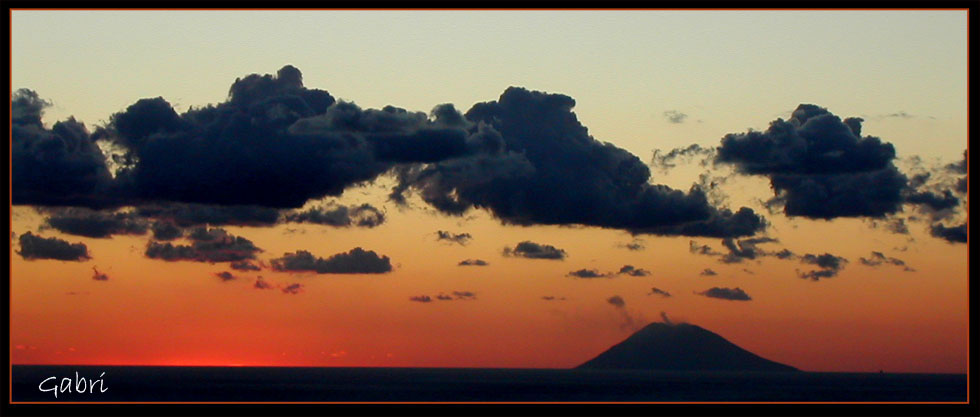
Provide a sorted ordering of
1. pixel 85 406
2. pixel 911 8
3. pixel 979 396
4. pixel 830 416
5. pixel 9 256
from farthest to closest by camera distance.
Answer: pixel 830 416
pixel 85 406
pixel 979 396
pixel 911 8
pixel 9 256

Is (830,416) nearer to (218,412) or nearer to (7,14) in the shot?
(218,412)

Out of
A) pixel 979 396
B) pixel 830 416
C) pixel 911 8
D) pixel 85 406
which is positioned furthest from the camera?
pixel 830 416

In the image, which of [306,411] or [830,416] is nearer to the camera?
[306,411]

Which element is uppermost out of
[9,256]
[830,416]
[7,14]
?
[7,14]

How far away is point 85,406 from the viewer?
64812mm

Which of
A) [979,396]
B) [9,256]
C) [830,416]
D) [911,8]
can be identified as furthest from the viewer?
[830,416]
